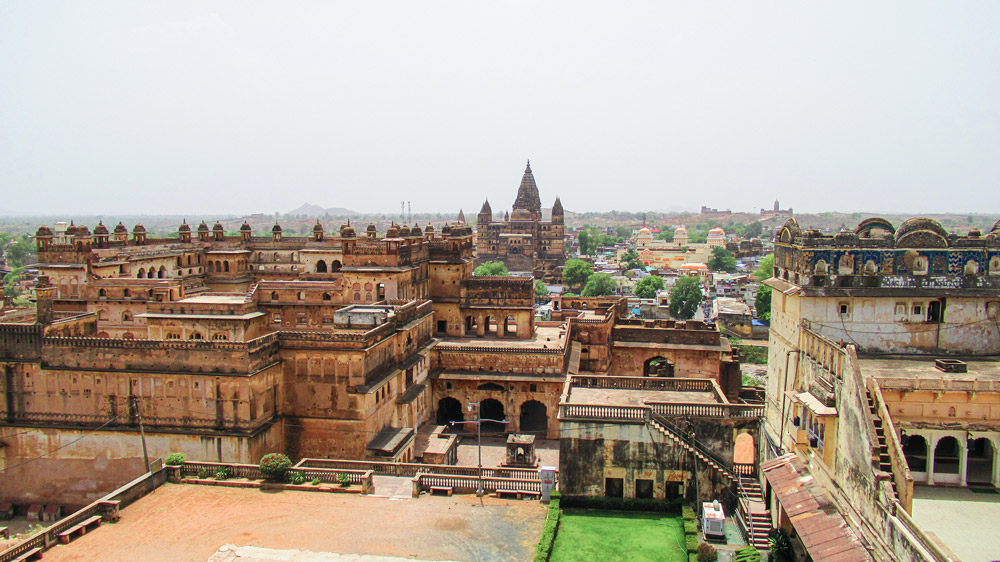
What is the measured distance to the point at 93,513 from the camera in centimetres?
2605

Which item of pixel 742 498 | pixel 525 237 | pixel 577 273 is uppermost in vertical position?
pixel 525 237

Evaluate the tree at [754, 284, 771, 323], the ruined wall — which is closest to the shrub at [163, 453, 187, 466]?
the ruined wall

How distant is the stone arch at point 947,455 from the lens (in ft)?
84.8

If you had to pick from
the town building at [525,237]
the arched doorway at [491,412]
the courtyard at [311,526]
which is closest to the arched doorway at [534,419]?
the arched doorway at [491,412]

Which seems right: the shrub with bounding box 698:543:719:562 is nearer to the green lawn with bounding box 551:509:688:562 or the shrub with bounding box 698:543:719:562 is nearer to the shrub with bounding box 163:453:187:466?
the green lawn with bounding box 551:509:688:562

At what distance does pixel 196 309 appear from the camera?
136ft

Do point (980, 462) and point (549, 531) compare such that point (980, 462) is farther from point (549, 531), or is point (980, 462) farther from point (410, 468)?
point (410, 468)

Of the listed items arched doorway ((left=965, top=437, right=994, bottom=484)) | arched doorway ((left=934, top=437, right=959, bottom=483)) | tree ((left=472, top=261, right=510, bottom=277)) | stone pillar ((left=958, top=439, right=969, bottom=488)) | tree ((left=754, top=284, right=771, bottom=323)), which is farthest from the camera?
tree ((left=472, top=261, right=510, bottom=277))

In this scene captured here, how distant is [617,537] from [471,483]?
6348 mm

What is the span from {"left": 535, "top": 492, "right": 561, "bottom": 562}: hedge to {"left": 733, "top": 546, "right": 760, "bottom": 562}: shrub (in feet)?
20.0

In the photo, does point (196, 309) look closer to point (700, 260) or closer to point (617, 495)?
point (617, 495)

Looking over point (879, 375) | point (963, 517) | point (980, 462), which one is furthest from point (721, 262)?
point (963, 517)

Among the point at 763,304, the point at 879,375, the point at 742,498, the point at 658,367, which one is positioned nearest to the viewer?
the point at 879,375

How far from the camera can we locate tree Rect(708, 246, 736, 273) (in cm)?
14550
